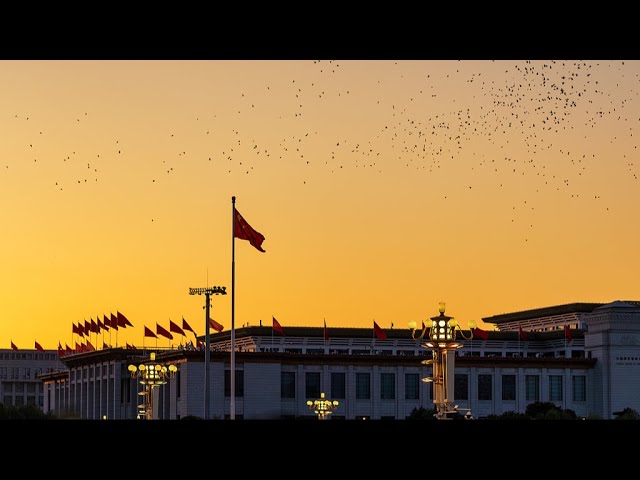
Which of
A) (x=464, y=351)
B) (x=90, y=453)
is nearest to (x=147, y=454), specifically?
(x=90, y=453)

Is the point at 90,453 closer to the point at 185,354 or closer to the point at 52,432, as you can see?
the point at 52,432

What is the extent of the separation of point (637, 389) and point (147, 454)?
105m

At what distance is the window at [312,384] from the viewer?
107 m

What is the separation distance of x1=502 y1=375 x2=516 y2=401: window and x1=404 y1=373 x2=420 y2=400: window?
6.41 metres

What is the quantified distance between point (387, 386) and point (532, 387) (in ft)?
36.3

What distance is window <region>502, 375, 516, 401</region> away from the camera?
364 ft

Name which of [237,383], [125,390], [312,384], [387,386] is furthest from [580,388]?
[125,390]

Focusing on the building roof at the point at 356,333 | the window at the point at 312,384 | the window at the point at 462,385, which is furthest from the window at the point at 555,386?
the window at the point at 312,384

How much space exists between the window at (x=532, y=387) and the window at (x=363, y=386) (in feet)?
39.0

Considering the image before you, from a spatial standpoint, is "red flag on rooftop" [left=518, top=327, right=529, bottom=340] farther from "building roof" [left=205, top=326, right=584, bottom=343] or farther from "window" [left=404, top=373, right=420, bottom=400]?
"window" [left=404, top=373, right=420, bottom=400]

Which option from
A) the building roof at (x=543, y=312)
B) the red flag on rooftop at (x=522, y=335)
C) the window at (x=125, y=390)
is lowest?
the window at (x=125, y=390)

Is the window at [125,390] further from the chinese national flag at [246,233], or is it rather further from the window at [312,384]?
the chinese national flag at [246,233]

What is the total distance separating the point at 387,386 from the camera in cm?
10919

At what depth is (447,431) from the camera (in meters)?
7.95
